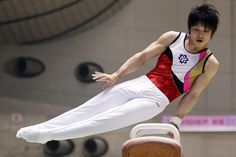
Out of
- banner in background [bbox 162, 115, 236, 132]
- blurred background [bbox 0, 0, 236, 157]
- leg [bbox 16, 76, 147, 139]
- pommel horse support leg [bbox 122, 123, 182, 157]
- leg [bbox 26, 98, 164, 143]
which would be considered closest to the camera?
pommel horse support leg [bbox 122, 123, 182, 157]

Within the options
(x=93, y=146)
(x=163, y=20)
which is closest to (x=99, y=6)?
(x=163, y=20)

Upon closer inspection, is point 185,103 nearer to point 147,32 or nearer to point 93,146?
point 93,146

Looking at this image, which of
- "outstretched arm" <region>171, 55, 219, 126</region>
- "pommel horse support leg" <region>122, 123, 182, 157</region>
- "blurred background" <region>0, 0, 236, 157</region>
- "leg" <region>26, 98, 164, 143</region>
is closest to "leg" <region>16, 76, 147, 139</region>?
"leg" <region>26, 98, 164, 143</region>

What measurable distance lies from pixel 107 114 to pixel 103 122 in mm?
86

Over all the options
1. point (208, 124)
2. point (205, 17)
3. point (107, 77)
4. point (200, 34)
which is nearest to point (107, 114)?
point (107, 77)

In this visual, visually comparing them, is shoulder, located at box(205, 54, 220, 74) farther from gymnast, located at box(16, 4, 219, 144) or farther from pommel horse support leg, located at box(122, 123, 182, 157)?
pommel horse support leg, located at box(122, 123, 182, 157)

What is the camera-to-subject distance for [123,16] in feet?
50.9

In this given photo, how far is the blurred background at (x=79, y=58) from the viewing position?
1419cm

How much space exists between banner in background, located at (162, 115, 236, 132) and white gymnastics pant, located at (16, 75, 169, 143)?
10.4 m

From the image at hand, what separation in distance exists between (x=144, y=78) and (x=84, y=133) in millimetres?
797

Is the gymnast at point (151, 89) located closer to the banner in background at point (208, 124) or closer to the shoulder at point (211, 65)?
the shoulder at point (211, 65)

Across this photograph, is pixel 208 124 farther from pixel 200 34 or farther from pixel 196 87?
pixel 200 34

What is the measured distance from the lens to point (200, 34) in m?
4.63

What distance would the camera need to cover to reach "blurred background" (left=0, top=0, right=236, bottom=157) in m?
14.2
